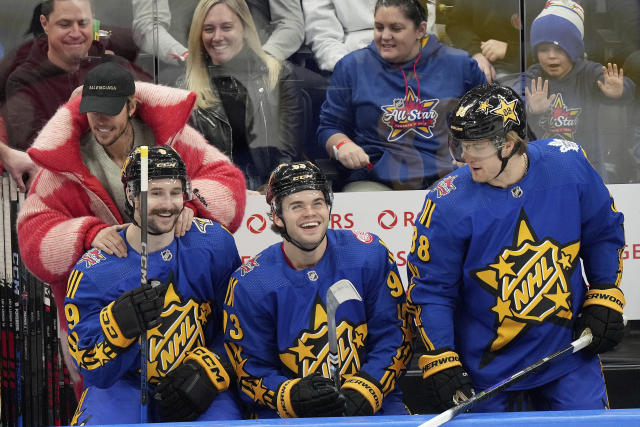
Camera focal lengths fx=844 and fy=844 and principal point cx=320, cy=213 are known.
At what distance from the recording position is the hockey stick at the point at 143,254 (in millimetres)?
2361

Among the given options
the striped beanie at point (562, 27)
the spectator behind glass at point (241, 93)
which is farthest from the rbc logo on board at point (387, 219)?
the striped beanie at point (562, 27)

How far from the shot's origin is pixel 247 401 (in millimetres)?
2660

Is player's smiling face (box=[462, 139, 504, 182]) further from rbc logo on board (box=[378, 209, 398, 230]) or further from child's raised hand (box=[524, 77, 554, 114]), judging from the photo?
child's raised hand (box=[524, 77, 554, 114])

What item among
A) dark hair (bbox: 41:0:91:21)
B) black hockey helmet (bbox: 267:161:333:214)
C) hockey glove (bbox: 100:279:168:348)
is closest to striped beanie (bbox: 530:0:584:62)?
black hockey helmet (bbox: 267:161:333:214)

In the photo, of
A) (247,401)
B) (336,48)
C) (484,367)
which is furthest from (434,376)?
(336,48)

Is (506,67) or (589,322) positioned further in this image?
(506,67)

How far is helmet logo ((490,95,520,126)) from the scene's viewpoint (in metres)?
2.43

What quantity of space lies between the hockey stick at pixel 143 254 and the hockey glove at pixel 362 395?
0.58 m

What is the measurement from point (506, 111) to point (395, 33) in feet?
4.89

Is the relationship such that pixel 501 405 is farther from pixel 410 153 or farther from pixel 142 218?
pixel 410 153

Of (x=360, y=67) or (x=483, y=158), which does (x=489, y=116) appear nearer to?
(x=483, y=158)

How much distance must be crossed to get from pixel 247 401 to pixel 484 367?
2.44ft

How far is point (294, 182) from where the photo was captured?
257 centimetres

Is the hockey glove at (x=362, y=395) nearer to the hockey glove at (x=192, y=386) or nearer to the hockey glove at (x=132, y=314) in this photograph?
the hockey glove at (x=192, y=386)
